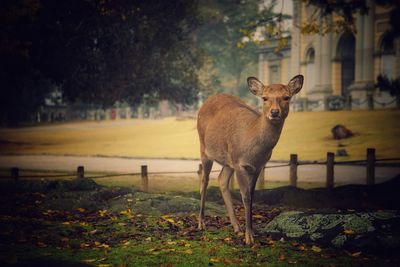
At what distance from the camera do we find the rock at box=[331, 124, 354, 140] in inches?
1268

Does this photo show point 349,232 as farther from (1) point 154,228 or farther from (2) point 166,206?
(2) point 166,206

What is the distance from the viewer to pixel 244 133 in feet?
33.3

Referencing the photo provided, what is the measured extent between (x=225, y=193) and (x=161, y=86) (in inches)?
784

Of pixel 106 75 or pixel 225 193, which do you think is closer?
pixel 225 193

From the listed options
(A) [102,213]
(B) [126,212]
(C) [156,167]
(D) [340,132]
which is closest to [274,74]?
(D) [340,132]

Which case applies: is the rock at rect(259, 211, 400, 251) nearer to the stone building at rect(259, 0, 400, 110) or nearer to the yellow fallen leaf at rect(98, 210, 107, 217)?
the yellow fallen leaf at rect(98, 210, 107, 217)

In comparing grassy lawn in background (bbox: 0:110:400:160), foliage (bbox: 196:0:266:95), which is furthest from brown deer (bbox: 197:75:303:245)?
foliage (bbox: 196:0:266:95)

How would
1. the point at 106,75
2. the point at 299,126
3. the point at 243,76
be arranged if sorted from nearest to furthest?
the point at 106,75 → the point at 299,126 → the point at 243,76

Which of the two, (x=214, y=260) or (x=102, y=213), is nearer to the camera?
(x=214, y=260)

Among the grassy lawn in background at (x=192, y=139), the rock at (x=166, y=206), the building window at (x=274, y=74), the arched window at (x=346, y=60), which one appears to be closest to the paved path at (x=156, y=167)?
the grassy lawn in background at (x=192, y=139)

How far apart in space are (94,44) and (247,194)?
53.4ft

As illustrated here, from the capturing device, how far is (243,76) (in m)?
86.6

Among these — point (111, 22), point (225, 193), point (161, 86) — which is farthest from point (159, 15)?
point (225, 193)

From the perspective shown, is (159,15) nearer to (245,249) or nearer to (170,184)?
(170,184)
